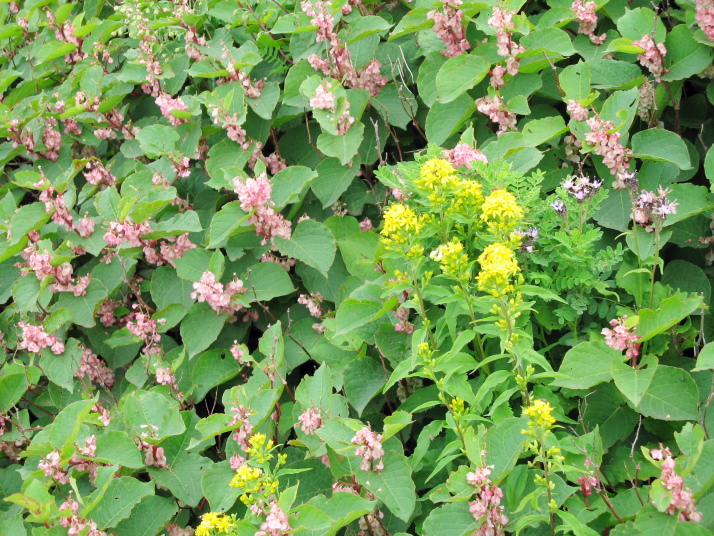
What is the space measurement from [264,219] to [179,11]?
1402 mm

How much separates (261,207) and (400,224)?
0.89m

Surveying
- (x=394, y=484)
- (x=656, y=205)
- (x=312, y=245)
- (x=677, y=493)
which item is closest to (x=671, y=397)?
(x=677, y=493)

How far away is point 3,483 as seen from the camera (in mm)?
3037

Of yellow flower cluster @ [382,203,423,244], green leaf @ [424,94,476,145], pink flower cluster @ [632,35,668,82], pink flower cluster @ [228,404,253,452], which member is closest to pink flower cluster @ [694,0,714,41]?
pink flower cluster @ [632,35,668,82]

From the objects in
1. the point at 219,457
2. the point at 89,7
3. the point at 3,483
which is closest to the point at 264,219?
the point at 219,457

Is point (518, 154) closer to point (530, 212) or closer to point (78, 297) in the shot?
point (530, 212)

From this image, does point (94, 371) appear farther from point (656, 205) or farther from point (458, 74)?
Answer: point (656, 205)

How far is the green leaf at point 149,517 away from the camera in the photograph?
2.57 metres

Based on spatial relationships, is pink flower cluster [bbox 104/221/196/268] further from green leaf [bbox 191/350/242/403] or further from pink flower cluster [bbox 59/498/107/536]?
pink flower cluster [bbox 59/498/107/536]

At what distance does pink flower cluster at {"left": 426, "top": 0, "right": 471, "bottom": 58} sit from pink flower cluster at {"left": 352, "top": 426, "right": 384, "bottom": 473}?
5.67 ft

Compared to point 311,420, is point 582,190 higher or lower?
higher

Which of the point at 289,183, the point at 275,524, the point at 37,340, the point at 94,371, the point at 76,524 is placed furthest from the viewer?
the point at 94,371

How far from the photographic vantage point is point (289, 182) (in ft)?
9.58

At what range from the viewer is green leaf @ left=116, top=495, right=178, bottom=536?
257cm
